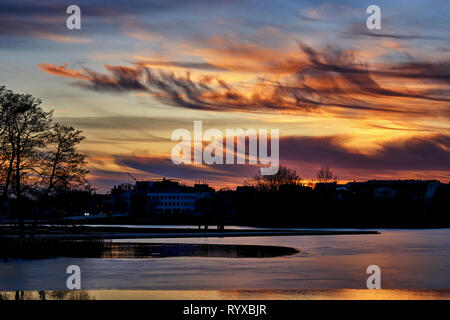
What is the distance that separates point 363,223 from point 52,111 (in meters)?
94.2

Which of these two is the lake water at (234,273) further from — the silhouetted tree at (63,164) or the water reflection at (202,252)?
the silhouetted tree at (63,164)

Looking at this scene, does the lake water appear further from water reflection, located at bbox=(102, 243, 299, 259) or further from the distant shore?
the distant shore

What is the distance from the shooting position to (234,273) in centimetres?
3244

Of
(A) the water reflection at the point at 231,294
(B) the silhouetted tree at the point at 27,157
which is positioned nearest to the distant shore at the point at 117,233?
(B) the silhouetted tree at the point at 27,157

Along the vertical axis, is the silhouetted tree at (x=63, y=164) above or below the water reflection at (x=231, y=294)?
above

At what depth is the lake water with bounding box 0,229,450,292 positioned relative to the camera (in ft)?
91.0

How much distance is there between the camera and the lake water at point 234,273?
27.8 m

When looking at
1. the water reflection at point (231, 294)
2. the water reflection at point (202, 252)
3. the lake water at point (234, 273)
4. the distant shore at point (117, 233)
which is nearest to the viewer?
the water reflection at point (231, 294)

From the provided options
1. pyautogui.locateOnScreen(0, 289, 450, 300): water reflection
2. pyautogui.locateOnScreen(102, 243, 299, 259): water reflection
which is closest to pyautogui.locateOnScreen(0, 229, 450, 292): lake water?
pyautogui.locateOnScreen(0, 289, 450, 300): water reflection

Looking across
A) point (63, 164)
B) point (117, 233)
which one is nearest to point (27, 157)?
point (63, 164)

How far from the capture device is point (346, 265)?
37250mm

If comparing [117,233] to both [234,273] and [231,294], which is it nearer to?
[234,273]

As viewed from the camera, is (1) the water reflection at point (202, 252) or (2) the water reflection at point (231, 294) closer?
(2) the water reflection at point (231, 294)

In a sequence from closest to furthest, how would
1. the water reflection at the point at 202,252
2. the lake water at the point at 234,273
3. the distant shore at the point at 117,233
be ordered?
the lake water at the point at 234,273, the water reflection at the point at 202,252, the distant shore at the point at 117,233
